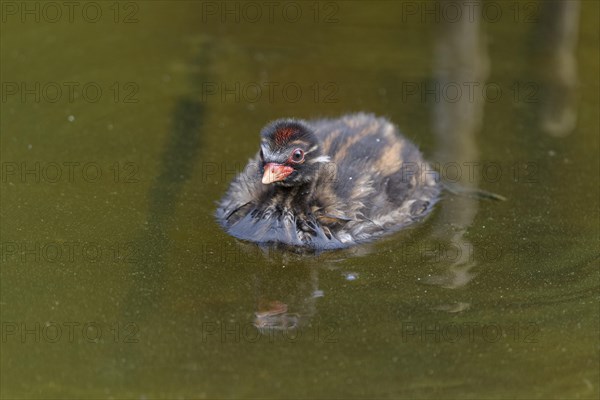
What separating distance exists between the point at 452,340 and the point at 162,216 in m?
2.34

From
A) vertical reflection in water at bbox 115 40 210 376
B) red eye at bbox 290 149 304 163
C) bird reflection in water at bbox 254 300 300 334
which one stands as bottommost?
bird reflection in water at bbox 254 300 300 334

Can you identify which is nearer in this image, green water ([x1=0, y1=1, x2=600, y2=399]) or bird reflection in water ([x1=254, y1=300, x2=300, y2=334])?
green water ([x1=0, y1=1, x2=600, y2=399])

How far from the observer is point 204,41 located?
34.9 ft

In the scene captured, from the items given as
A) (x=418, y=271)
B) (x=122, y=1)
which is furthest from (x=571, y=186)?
(x=122, y=1)

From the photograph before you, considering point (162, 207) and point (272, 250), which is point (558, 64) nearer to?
point (272, 250)

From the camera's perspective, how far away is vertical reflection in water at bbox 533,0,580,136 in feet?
29.8

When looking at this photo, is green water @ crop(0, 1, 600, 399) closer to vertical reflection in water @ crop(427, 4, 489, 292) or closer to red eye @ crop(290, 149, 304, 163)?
vertical reflection in water @ crop(427, 4, 489, 292)

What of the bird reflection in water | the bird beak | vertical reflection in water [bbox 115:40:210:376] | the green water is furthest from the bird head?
the bird reflection in water

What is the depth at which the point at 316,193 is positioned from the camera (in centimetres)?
725

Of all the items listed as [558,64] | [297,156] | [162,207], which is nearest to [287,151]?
[297,156]

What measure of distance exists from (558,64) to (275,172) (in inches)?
167

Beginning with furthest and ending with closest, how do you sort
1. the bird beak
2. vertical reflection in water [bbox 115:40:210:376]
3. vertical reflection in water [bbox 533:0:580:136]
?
vertical reflection in water [bbox 533:0:580:136]
the bird beak
vertical reflection in water [bbox 115:40:210:376]

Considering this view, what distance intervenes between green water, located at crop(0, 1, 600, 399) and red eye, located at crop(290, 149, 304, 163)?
632mm

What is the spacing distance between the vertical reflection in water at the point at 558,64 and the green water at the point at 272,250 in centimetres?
3
